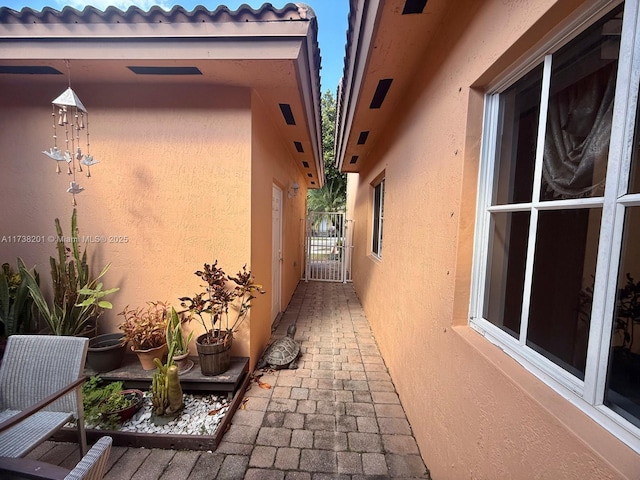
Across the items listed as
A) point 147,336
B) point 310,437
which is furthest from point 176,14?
point 310,437

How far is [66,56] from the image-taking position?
92.6 inches

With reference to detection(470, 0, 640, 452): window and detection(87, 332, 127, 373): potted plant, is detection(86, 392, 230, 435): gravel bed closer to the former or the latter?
detection(87, 332, 127, 373): potted plant

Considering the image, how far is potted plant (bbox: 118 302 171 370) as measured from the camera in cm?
267

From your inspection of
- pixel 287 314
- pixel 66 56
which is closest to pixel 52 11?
pixel 66 56

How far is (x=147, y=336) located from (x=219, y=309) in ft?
2.58

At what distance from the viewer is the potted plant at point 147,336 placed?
8.77 ft

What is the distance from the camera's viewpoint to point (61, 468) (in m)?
1.18

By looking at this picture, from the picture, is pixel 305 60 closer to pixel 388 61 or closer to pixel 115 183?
pixel 388 61

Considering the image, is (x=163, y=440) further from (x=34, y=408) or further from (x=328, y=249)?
(x=328, y=249)

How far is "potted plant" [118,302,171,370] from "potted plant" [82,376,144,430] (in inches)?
12.0

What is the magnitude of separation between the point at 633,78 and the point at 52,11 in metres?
4.02

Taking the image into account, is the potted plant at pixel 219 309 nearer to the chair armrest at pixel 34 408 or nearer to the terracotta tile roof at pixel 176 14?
the chair armrest at pixel 34 408

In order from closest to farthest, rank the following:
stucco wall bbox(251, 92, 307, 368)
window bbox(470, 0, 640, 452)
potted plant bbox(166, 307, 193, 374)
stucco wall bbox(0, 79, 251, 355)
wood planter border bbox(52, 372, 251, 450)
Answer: window bbox(470, 0, 640, 452) < wood planter border bbox(52, 372, 251, 450) < potted plant bbox(166, 307, 193, 374) < stucco wall bbox(0, 79, 251, 355) < stucco wall bbox(251, 92, 307, 368)

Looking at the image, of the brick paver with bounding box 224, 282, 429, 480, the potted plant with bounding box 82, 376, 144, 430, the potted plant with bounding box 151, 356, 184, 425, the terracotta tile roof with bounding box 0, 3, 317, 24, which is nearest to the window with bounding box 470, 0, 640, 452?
the brick paver with bounding box 224, 282, 429, 480
